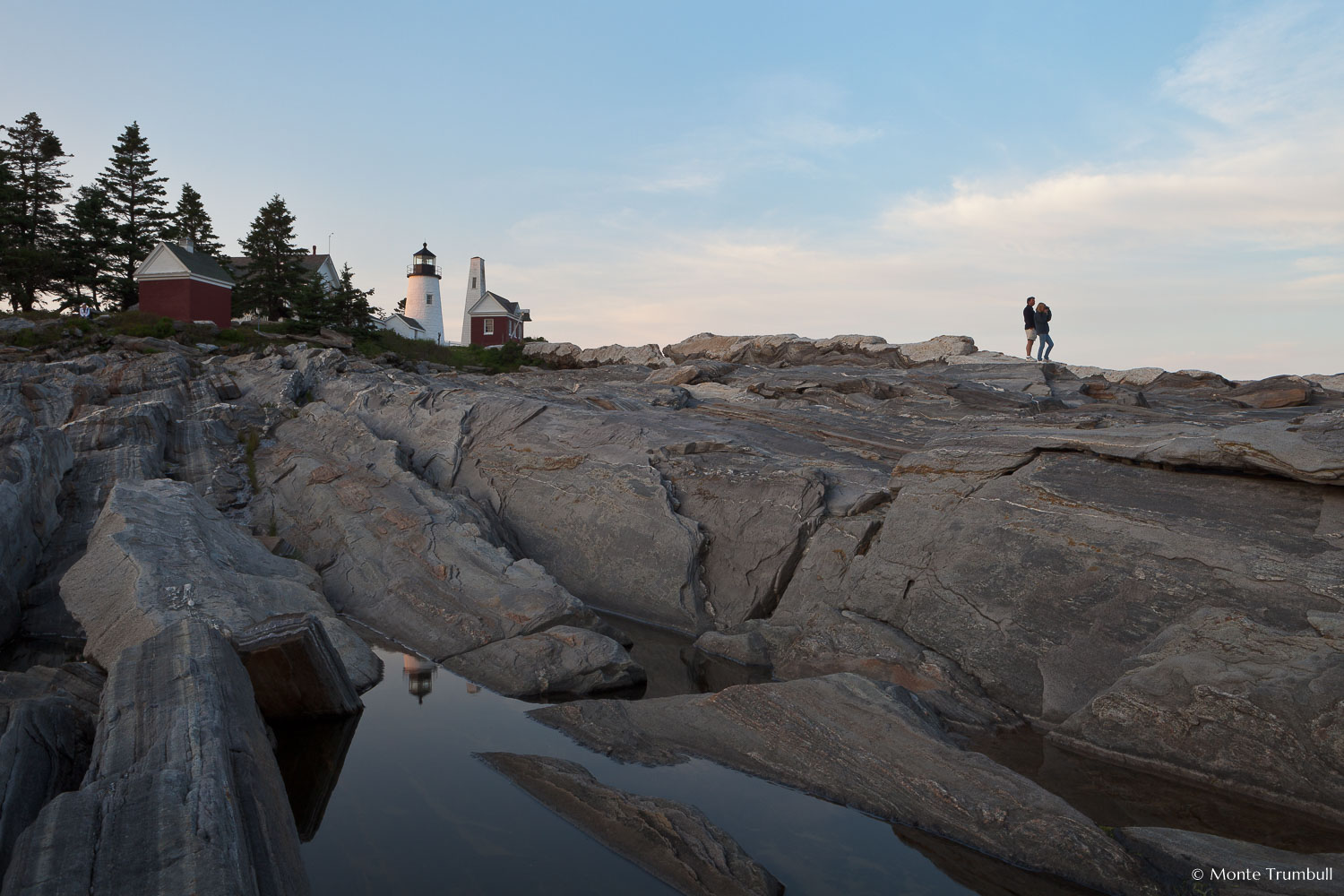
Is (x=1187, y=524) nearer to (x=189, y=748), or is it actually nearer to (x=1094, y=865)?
(x=1094, y=865)

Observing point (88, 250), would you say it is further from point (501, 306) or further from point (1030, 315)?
point (1030, 315)

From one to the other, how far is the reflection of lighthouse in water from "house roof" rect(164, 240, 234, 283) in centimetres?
4059

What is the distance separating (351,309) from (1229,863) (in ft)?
150

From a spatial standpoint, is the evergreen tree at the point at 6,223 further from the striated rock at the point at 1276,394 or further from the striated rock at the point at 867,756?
the striated rock at the point at 1276,394

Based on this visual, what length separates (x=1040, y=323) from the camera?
26250mm

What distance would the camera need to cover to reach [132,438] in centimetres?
1719

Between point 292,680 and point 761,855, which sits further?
point 292,680

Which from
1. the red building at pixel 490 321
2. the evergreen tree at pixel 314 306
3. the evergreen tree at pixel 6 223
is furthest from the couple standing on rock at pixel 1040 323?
the red building at pixel 490 321

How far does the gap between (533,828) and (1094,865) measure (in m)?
4.32

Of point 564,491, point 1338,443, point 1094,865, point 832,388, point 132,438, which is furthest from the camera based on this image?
point 832,388

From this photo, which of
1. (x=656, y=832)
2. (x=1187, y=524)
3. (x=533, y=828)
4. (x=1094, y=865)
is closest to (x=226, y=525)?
(x=533, y=828)

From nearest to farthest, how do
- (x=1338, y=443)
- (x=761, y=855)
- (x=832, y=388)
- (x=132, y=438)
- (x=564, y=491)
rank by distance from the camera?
(x=761, y=855)
(x=1338, y=443)
(x=564, y=491)
(x=132, y=438)
(x=832, y=388)

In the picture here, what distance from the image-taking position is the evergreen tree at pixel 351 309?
4369 cm

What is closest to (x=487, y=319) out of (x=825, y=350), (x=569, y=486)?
(x=825, y=350)
